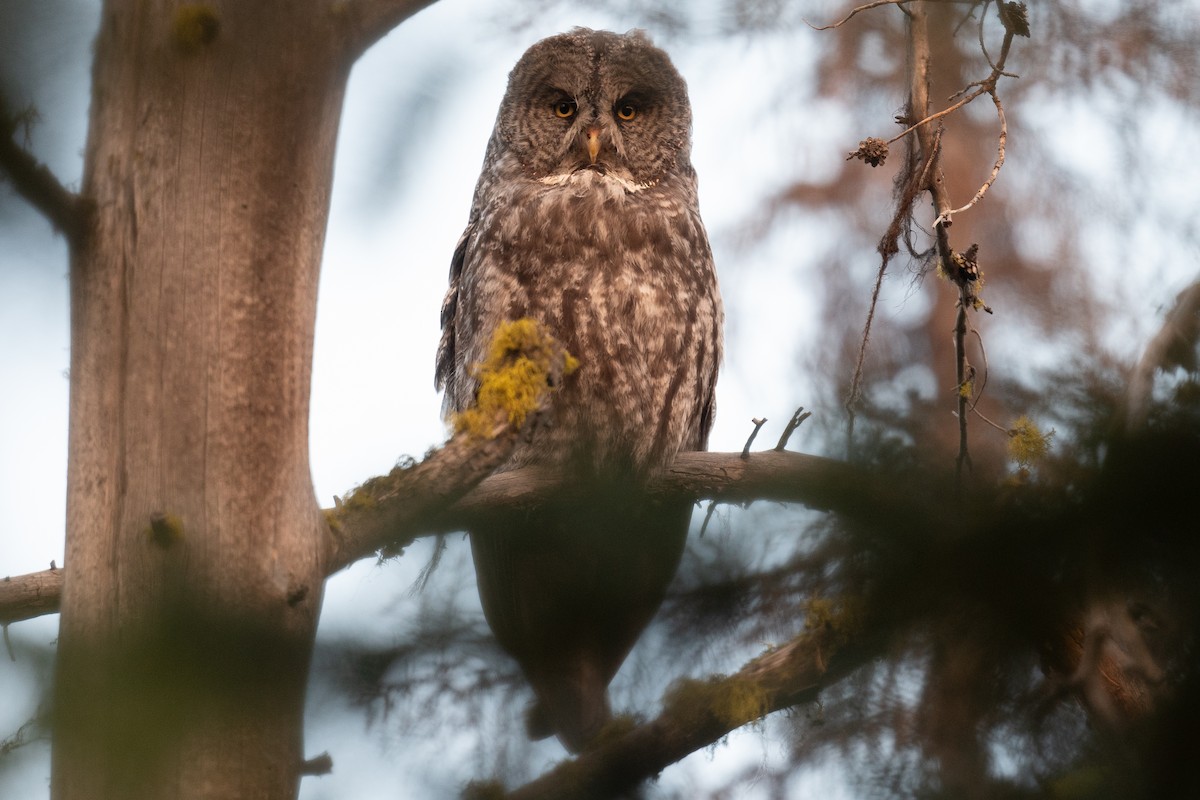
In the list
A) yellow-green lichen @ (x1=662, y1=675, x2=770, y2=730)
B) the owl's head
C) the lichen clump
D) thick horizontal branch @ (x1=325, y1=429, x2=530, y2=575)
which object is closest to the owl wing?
the owl's head

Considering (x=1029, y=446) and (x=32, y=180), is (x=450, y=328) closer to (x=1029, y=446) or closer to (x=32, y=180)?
(x=32, y=180)

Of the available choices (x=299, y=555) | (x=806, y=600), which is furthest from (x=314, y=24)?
(x=806, y=600)

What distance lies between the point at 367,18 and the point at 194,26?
352 mm

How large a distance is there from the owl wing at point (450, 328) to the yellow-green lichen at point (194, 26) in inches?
105

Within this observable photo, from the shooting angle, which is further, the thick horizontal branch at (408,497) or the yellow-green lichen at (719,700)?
the thick horizontal branch at (408,497)

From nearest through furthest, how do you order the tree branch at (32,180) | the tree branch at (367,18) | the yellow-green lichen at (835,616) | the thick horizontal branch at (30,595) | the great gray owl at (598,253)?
1. the yellow-green lichen at (835,616)
2. the tree branch at (32,180)
3. the tree branch at (367,18)
4. the thick horizontal branch at (30,595)
5. the great gray owl at (598,253)

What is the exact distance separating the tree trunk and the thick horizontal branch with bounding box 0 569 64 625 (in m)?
1.47

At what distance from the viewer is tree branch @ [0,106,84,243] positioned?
1.02 metres

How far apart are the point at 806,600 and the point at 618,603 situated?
20 centimetres

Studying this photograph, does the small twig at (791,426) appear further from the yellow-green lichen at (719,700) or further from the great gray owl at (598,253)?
the yellow-green lichen at (719,700)

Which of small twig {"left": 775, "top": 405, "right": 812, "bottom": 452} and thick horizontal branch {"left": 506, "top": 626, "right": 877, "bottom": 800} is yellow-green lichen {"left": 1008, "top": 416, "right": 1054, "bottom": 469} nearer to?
thick horizontal branch {"left": 506, "top": 626, "right": 877, "bottom": 800}

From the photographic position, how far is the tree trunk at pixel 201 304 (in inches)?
62.9

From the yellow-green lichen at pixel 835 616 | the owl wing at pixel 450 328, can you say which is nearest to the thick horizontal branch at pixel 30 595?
the owl wing at pixel 450 328

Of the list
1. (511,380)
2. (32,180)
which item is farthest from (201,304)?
(511,380)
